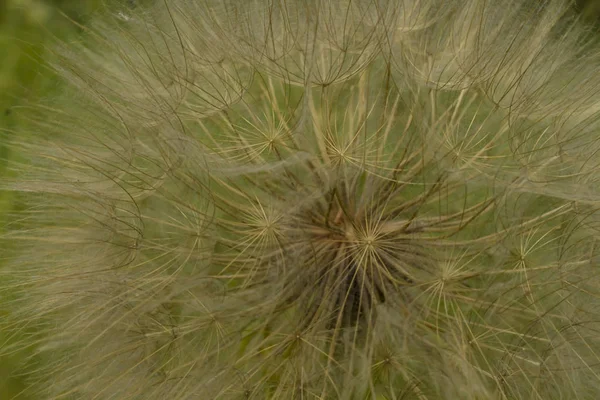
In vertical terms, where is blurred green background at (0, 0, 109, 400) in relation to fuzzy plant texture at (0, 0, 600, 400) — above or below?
above

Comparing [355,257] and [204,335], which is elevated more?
[355,257]

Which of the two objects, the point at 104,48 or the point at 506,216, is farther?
the point at 104,48

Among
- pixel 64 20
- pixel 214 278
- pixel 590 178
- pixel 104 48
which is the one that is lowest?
pixel 214 278

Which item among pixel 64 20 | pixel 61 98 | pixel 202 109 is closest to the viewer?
pixel 202 109

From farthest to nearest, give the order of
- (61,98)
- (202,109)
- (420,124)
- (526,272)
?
(61,98), (202,109), (420,124), (526,272)

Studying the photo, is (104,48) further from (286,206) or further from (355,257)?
(355,257)

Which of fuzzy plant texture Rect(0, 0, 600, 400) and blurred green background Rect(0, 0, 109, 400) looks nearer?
fuzzy plant texture Rect(0, 0, 600, 400)

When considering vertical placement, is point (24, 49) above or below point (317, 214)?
above

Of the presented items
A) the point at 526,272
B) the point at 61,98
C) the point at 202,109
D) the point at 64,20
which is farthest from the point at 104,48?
the point at 526,272
